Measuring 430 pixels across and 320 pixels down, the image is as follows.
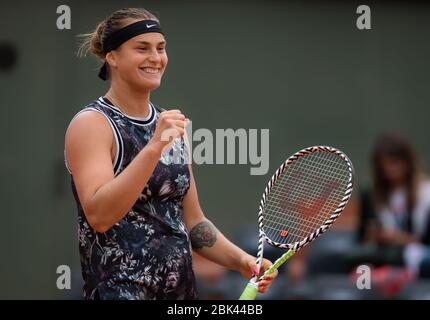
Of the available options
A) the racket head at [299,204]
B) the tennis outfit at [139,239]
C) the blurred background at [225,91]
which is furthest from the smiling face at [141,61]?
the blurred background at [225,91]

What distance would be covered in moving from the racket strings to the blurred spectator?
2.80 metres

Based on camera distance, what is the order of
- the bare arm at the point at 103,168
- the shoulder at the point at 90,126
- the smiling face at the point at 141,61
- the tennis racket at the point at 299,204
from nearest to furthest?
the bare arm at the point at 103,168 < the shoulder at the point at 90,126 < the smiling face at the point at 141,61 < the tennis racket at the point at 299,204

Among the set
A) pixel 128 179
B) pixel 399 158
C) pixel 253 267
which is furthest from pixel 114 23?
pixel 399 158

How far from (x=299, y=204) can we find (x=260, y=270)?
1.29ft

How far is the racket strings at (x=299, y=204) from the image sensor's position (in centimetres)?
377

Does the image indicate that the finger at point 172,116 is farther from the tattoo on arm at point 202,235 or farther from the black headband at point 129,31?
the tattoo on arm at point 202,235

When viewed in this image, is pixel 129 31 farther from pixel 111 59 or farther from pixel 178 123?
pixel 178 123

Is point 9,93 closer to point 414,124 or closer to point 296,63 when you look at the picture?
point 296,63

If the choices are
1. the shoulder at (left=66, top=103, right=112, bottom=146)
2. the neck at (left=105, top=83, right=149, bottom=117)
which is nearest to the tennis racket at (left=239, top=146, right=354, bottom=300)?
the neck at (left=105, top=83, right=149, bottom=117)

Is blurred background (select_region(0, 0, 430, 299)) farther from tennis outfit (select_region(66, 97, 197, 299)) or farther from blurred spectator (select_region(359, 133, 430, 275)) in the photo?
tennis outfit (select_region(66, 97, 197, 299))

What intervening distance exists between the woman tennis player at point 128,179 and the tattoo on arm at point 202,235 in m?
0.14

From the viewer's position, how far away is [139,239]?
3.37m

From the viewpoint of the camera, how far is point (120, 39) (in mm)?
3475
